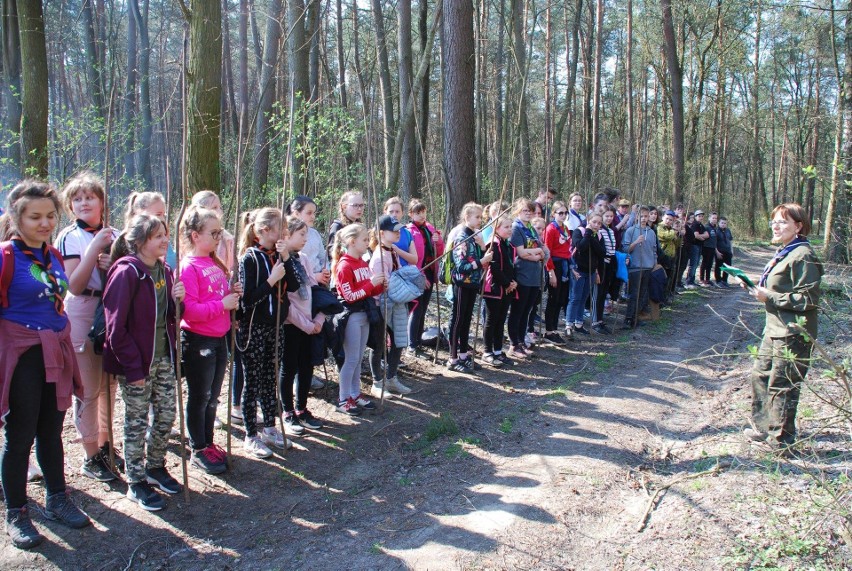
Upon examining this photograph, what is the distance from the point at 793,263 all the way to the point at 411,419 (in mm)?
3291

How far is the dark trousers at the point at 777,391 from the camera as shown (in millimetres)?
4348

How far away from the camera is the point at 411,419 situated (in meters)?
5.24

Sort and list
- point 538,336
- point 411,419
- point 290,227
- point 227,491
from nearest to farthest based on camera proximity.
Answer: point 227,491 → point 290,227 → point 411,419 → point 538,336

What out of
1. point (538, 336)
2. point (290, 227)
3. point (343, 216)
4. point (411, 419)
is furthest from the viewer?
point (538, 336)

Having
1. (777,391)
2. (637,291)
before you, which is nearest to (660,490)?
(777,391)

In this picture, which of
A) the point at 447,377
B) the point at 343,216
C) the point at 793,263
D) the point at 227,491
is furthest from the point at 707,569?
the point at 343,216

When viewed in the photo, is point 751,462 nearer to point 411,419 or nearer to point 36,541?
point 411,419

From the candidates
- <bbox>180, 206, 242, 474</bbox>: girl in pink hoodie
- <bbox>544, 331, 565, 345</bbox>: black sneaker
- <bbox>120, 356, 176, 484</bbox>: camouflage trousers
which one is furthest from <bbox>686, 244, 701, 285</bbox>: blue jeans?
<bbox>120, 356, 176, 484</bbox>: camouflage trousers

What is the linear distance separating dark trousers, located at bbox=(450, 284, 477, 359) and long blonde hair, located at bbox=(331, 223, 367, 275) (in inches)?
62.5

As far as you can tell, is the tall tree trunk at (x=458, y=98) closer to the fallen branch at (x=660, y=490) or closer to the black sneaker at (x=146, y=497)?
the fallen branch at (x=660, y=490)

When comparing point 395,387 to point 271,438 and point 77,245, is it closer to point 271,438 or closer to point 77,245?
point 271,438

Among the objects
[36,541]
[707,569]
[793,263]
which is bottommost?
[707,569]

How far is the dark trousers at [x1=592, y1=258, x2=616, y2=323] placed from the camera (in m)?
8.59

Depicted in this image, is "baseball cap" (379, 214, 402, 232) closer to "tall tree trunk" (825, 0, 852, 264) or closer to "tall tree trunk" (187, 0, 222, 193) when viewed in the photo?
"tall tree trunk" (187, 0, 222, 193)
